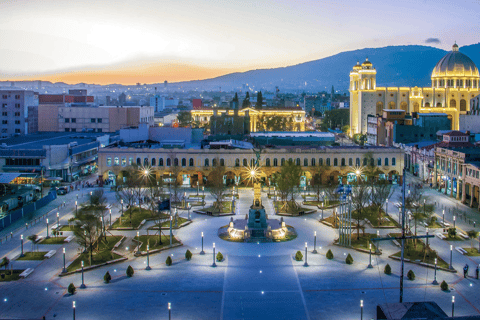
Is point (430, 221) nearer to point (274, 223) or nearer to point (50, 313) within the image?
point (274, 223)

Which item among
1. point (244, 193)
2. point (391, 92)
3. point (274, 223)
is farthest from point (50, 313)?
point (391, 92)

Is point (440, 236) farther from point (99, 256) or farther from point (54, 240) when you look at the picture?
point (54, 240)

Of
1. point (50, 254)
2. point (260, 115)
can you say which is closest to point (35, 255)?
point (50, 254)

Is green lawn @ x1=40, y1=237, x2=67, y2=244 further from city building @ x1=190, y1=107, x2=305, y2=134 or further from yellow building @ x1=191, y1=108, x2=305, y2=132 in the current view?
yellow building @ x1=191, y1=108, x2=305, y2=132

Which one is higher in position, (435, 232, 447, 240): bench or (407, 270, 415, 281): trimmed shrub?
(435, 232, 447, 240): bench

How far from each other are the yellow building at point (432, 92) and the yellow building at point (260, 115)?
1908cm

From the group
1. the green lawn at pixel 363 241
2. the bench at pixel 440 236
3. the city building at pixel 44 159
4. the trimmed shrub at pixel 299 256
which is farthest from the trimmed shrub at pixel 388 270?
the city building at pixel 44 159

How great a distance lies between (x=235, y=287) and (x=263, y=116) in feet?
370

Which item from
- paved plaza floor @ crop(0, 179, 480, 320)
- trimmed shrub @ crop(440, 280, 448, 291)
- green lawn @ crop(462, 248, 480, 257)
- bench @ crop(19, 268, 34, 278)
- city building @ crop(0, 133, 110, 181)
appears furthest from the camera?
city building @ crop(0, 133, 110, 181)

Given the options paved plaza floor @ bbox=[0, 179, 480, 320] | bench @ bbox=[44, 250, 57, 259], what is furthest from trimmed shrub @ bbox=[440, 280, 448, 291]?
bench @ bbox=[44, 250, 57, 259]

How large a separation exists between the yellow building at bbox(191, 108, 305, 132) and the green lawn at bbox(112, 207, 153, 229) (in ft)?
290

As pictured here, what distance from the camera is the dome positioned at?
124 metres

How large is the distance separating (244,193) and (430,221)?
23.8 meters

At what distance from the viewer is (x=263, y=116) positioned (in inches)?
5576
